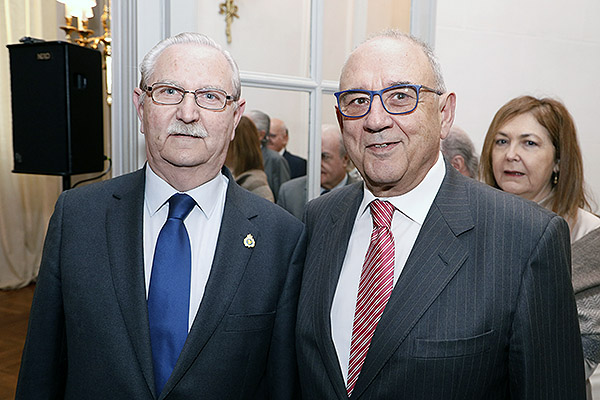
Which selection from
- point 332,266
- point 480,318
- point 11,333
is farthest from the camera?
point 11,333

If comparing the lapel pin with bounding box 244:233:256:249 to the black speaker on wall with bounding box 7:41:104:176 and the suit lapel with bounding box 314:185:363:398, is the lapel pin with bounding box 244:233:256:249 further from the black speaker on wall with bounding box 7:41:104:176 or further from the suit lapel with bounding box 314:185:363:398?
the black speaker on wall with bounding box 7:41:104:176

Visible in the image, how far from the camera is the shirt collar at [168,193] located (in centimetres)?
133

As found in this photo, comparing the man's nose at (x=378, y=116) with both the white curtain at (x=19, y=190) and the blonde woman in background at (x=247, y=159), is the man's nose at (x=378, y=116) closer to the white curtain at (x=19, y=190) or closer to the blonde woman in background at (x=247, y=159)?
the blonde woman in background at (x=247, y=159)

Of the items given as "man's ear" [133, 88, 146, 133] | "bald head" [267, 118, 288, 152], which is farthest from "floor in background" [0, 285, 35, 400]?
"man's ear" [133, 88, 146, 133]

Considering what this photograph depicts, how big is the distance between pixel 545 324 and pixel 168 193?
2.86 feet

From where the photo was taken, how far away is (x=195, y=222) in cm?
A: 135

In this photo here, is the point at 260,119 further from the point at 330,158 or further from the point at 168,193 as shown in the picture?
the point at 168,193

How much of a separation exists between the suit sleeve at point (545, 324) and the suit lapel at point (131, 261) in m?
0.77

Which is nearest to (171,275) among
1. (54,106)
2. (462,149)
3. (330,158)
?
(330,158)

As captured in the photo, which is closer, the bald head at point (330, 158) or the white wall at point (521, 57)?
the bald head at point (330, 158)

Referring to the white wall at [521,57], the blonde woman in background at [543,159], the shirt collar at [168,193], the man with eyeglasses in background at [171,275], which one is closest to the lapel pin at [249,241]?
the man with eyeglasses in background at [171,275]

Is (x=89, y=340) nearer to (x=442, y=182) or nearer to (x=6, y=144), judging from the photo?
(x=442, y=182)

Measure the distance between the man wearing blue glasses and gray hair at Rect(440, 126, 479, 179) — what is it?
3.89 ft

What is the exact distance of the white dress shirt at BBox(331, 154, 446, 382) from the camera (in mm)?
1229
